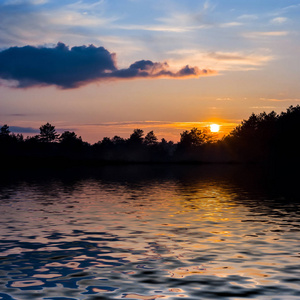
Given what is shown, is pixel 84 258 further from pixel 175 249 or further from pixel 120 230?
pixel 120 230

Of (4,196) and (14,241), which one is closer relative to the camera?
(14,241)

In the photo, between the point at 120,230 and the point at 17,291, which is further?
the point at 120,230

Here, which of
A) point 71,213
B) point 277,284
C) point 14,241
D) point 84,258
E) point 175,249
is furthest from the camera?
point 71,213

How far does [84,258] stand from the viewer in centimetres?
2250

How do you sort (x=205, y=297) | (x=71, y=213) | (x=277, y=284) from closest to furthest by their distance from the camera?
(x=205, y=297), (x=277, y=284), (x=71, y=213)

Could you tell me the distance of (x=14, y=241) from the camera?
26922 mm

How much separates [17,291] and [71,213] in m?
23.8

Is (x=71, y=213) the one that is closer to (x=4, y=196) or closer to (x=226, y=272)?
(x=4, y=196)

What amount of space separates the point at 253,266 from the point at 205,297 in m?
5.08

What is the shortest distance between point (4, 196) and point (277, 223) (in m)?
32.9

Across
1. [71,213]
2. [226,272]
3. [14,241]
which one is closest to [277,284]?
[226,272]

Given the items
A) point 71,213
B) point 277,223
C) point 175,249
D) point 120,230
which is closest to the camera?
point 175,249

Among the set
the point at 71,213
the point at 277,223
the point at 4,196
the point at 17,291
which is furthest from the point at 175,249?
the point at 4,196

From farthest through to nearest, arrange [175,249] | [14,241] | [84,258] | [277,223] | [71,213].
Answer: [71,213]
[277,223]
[14,241]
[175,249]
[84,258]
